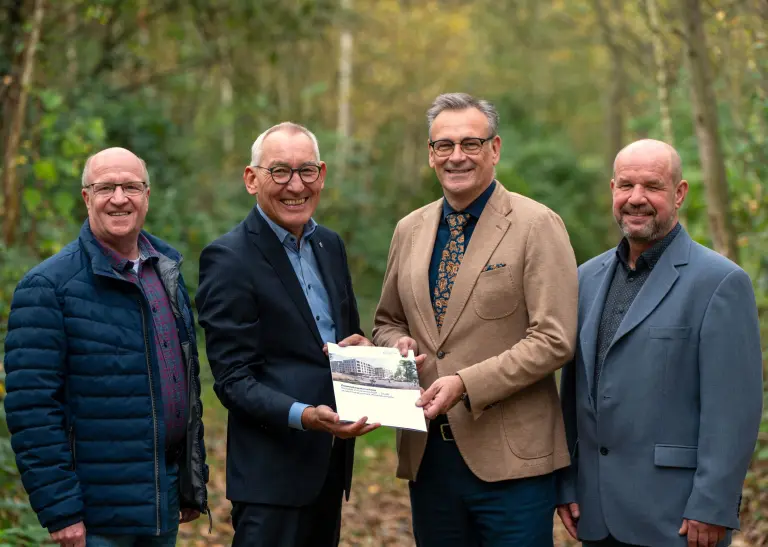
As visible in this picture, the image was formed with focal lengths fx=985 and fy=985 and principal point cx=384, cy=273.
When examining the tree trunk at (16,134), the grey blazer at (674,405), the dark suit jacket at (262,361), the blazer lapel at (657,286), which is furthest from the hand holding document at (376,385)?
the tree trunk at (16,134)

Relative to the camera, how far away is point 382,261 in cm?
1590

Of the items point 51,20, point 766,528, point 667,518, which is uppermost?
point 51,20

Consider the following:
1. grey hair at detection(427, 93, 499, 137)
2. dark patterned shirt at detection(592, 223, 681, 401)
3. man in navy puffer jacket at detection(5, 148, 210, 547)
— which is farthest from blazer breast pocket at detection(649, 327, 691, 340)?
man in navy puffer jacket at detection(5, 148, 210, 547)

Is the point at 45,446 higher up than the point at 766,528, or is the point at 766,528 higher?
the point at 45,446

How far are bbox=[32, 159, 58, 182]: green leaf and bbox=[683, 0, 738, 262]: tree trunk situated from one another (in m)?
5.95

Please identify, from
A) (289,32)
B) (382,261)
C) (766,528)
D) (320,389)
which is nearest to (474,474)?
(320,389)

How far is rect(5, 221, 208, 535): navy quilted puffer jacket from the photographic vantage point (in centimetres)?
396

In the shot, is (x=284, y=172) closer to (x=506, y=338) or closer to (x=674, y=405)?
(x=506, y=338)

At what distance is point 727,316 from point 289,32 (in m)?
10.1

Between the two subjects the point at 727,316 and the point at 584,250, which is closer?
the point at 727,316

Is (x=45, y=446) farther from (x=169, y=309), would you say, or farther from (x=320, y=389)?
(x=320, y=389)

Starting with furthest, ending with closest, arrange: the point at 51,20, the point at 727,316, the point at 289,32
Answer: the point at 289,32 < the point at 51,20 < the point at 727,316

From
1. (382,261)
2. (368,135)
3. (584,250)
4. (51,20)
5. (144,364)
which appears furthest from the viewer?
(368,135)

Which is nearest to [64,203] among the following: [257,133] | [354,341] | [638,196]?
[354,341]
